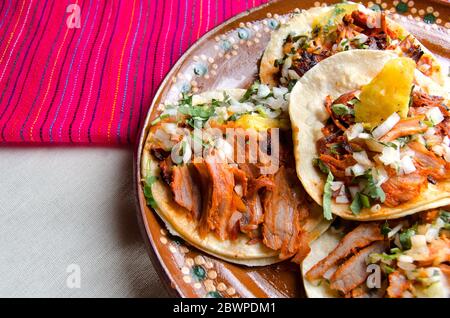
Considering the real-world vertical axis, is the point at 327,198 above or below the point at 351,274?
above

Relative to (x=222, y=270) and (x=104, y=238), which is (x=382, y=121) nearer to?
(x=222, y=270)

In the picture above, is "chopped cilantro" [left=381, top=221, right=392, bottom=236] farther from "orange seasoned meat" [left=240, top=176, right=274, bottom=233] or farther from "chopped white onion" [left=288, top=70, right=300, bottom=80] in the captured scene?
"chopped white onion" [left=288, top=70, right=300, bottom=80]

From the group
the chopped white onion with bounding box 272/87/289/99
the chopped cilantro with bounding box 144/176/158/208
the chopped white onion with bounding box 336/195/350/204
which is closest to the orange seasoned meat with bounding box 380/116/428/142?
the chopped white onion with bounding box 336/195/350/204

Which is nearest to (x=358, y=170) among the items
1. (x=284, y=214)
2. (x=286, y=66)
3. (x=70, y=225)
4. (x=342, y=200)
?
(x=342, y=200)

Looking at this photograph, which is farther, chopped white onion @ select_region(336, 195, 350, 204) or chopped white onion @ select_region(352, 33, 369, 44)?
chopped white onion @ select_region(352, 33, 369, 44)

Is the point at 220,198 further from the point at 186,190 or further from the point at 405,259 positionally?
the point at 405,259
